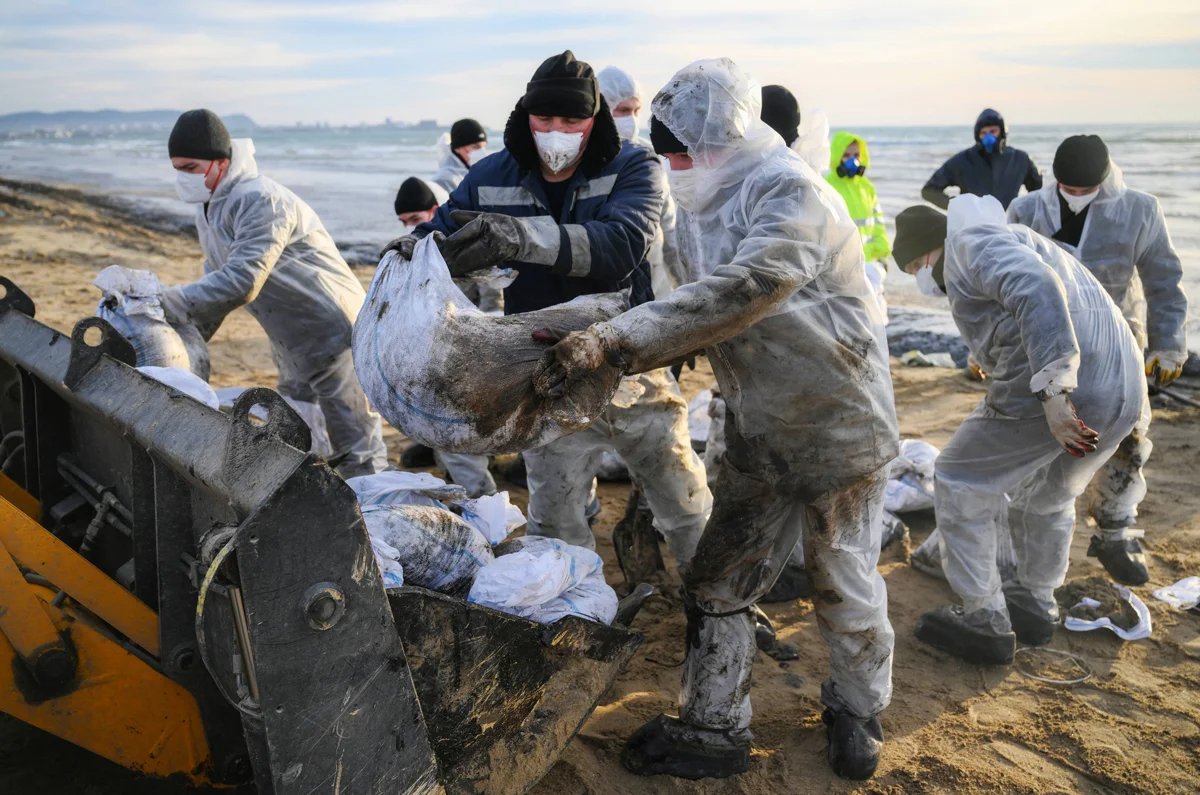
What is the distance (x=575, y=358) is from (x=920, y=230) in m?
2.52

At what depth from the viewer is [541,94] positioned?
Answer: 10.9ft

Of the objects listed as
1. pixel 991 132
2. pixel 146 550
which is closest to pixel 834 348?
pixel 146 550

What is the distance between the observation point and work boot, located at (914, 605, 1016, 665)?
3871 mm

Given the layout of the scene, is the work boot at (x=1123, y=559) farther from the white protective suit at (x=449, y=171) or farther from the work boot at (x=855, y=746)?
the white protective suit at (x=449, y=171)

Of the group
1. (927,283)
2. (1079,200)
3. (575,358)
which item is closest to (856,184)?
(1079,200)

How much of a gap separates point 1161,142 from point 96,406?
37.9 m

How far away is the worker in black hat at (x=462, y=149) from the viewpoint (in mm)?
7383

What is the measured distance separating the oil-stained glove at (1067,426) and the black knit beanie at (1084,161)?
1829 millimetres

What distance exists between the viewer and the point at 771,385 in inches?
113

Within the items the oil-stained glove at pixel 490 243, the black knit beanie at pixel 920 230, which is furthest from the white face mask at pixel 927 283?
the oil-stained glove at pixel 490 243

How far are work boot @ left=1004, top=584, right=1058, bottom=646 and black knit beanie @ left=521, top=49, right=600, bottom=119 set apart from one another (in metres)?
2.63

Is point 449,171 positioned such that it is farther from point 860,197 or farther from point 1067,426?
point 1067,426

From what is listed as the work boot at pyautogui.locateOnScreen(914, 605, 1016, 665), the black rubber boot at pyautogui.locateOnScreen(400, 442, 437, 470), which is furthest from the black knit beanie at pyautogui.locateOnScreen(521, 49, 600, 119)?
the black rubber boot at pyautogui.locateOnScreen(400, 442, 437, 470)

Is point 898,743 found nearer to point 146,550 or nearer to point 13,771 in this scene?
point 146,550
